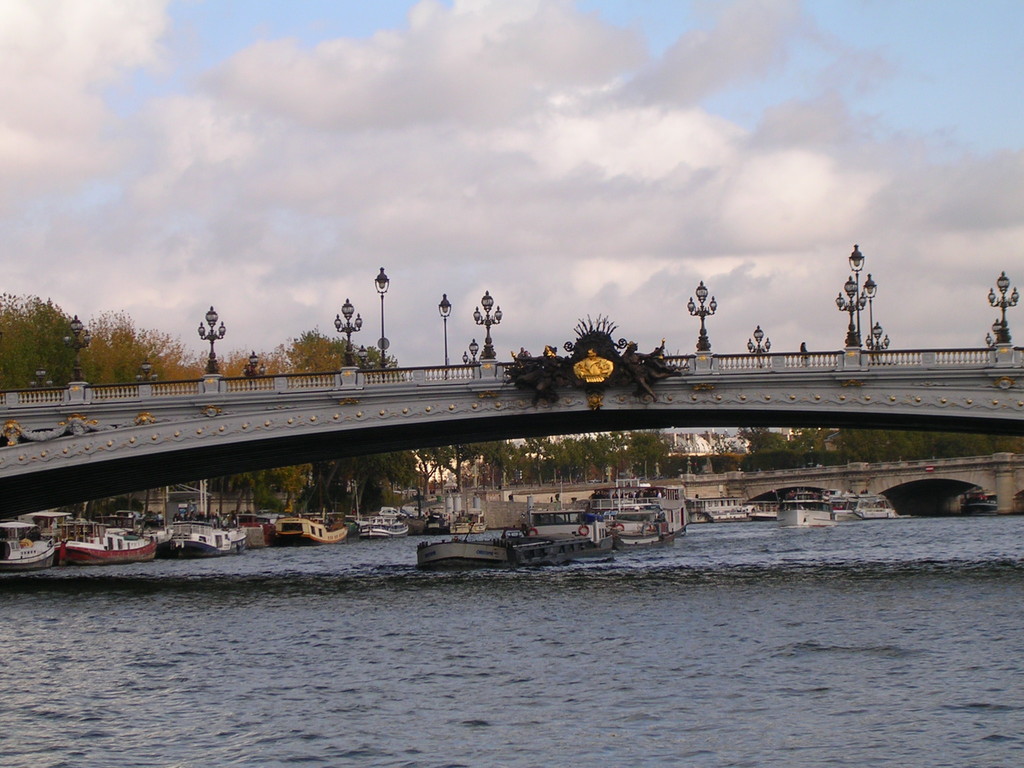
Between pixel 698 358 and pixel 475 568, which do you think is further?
pixel 475 568

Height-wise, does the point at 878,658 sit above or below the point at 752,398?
below

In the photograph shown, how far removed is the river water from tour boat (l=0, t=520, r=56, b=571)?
11.4m

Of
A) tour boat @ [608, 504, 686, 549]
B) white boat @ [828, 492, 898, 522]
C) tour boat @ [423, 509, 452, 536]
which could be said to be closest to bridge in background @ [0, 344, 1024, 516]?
tour boat @ [608, 504, 686, 549]

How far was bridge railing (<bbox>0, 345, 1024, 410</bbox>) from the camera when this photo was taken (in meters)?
53.8

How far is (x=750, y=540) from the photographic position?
9412 centimetres

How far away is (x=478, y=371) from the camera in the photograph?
186ft

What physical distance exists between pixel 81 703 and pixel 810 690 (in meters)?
14.4

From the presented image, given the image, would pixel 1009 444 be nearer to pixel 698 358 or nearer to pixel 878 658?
pixel 698 358

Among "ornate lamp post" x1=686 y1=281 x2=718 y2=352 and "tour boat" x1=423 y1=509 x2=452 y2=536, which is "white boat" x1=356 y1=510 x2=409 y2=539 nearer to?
"tour boat" x1=423 y1=509 x2=452 y2=536

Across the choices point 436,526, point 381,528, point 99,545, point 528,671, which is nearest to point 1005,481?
point 436,526

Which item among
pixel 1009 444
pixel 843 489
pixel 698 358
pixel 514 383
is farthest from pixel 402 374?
pixel 1009 444

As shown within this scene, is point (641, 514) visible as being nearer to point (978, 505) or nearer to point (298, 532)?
point (298, 532)

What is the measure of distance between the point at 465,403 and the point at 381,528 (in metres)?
61.8

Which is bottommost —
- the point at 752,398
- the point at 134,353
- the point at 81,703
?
the point at 81,703
